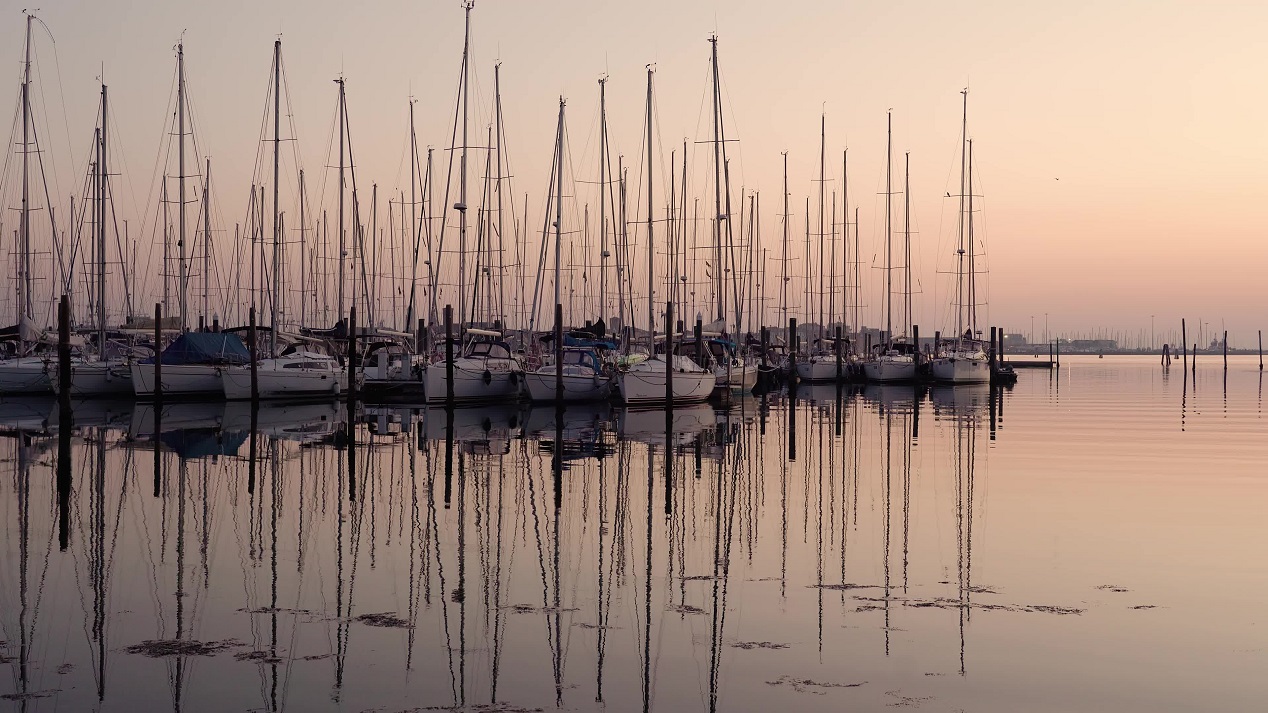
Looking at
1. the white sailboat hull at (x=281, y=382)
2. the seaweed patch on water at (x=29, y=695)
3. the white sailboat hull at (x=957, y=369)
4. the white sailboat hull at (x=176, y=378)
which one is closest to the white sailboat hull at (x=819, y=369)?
the white sailboat hull at (x=957, y=369)

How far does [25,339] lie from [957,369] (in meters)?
55.7

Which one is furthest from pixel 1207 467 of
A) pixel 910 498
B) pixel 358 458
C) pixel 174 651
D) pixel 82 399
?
pixel 82 399

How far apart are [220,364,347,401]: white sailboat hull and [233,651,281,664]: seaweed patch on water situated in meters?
40.5

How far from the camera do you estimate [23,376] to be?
56.9 meters

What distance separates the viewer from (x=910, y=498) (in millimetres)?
22531

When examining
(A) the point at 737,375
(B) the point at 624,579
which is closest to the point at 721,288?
(A) the point at 737,375

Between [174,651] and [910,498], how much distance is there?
1445 centimetres

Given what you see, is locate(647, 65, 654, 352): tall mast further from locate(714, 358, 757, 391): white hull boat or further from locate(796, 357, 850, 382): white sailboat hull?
locate(796, 357, 850, 382): white sailboat hull

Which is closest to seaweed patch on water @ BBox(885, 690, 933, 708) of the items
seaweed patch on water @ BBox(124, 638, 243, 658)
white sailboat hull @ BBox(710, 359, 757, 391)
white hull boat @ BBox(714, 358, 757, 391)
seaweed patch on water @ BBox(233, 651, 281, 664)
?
seaweed patch on water @ BBox(233, 651, 281, 664)

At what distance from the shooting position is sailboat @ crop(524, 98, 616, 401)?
163 ft

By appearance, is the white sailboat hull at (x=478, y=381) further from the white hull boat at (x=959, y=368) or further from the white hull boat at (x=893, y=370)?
the white hull boat at (x=959, y=368)

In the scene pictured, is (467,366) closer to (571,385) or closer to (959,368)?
(571,385)

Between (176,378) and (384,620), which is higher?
(176,378)

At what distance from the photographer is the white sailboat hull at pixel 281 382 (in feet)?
167
